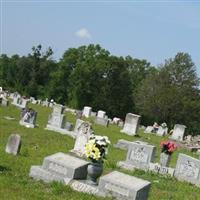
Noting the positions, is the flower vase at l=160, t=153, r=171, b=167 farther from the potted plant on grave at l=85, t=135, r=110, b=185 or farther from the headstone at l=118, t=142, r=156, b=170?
the potted plant on grave at l=85, t=135, r=110, b=185

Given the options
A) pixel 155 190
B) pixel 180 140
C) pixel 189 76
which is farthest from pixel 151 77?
pixel 155 190

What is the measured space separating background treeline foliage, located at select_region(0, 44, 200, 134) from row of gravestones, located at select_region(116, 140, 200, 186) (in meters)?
46.3

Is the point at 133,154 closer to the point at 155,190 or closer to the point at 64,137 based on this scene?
the point at 155,190

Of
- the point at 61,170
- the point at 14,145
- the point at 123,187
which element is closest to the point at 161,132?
the point at 14,145

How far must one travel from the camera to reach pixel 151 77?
70250mm

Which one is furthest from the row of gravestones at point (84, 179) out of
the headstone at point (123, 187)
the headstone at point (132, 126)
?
the headstone at point (132, 126)

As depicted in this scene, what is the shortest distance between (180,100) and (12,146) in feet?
166

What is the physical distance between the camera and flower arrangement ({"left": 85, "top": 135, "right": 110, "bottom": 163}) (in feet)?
42.6

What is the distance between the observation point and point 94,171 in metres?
12.8

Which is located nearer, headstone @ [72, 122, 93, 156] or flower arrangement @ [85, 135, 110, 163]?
flower arrangement @ [85, 135, 110, 163]

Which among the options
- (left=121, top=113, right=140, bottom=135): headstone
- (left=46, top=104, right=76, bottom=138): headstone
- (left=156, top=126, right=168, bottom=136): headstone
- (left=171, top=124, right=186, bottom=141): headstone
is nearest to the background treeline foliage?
(left=156, top=126, right=168, bottom=136): headstone

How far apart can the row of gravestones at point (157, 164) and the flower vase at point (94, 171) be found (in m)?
7.08

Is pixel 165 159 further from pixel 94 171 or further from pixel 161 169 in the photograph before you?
pixel 94 171

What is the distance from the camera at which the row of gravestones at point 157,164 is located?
763 inches
